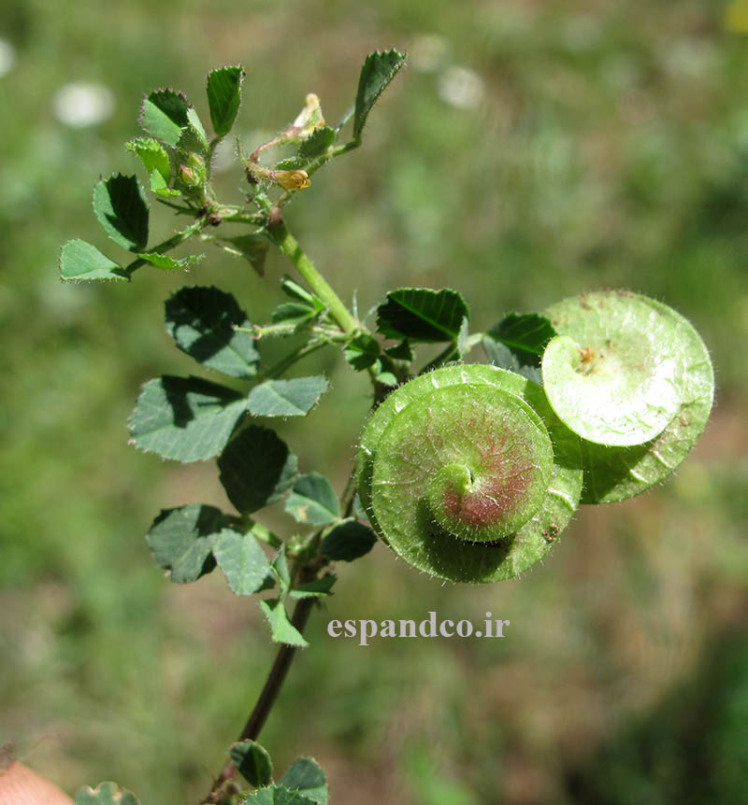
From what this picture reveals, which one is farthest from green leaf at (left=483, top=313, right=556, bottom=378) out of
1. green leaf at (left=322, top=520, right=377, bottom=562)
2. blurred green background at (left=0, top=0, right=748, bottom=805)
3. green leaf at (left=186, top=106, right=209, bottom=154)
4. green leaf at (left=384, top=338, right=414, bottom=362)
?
blurred green background at (left=0, top=0, right=748, bottom=805)

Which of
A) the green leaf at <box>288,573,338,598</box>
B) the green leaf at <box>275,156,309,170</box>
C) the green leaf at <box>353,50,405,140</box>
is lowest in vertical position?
the green leaf at <box>288,573,338,598</box>

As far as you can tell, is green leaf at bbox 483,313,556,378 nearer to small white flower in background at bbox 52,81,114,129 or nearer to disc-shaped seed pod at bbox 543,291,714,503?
disc-shaped seed pod at bbox 543,291,714,503

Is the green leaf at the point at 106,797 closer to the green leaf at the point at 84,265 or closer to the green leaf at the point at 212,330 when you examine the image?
the green leaf at the point at 212,330

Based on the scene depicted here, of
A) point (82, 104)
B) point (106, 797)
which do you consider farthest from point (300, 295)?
point (82, 104)

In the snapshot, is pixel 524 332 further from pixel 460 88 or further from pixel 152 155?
pixel 460 88

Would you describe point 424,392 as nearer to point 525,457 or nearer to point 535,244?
point 525,457

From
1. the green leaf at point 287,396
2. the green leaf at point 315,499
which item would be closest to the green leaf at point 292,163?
the green leaf at point 287,396
